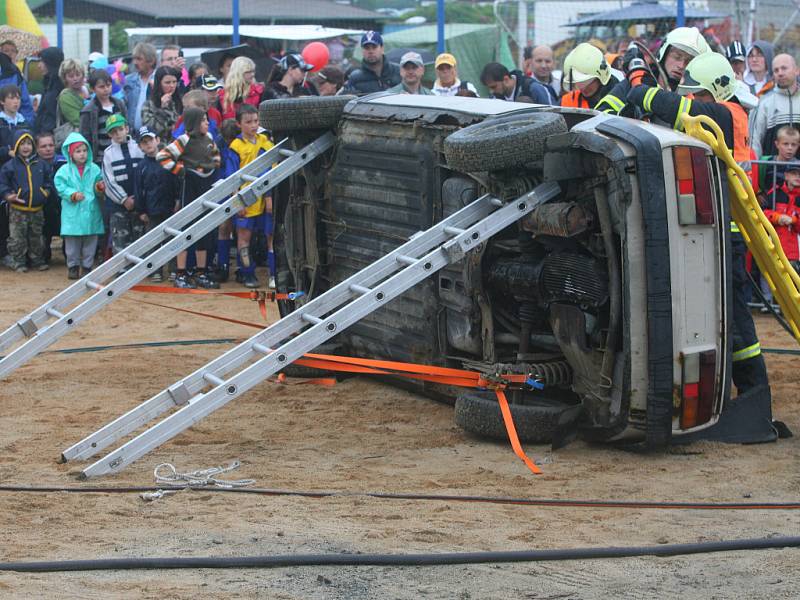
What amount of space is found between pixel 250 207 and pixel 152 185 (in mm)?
1085

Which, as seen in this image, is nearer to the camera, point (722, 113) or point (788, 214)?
point (722, 113)

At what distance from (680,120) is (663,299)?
138 centimetres

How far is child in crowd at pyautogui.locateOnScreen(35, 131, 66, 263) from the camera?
1379 centimetres

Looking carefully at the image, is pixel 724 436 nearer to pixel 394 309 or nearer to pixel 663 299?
pixel 663 299

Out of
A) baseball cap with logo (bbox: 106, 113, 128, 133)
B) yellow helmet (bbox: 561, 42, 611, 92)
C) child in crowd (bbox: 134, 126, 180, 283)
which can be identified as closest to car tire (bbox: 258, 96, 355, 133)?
yellow helmet (bbox: 561, 42, 611, 92)

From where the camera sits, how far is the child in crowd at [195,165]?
1267cm

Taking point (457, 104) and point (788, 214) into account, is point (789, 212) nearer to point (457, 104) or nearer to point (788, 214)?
point (788, 214)

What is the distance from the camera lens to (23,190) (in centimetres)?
1352

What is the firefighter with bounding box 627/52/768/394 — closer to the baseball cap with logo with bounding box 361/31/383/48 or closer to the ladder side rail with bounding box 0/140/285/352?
the ladder side rail with bounding box 0/140/285/352

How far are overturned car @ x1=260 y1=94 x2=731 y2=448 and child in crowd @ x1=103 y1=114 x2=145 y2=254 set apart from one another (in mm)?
5647

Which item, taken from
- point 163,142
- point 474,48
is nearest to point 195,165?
point 163,142

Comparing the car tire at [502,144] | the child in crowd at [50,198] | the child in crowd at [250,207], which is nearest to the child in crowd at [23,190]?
the child in crowd at [50,198]

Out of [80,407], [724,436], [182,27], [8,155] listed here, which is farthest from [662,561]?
[182,27]

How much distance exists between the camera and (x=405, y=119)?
311 inches
